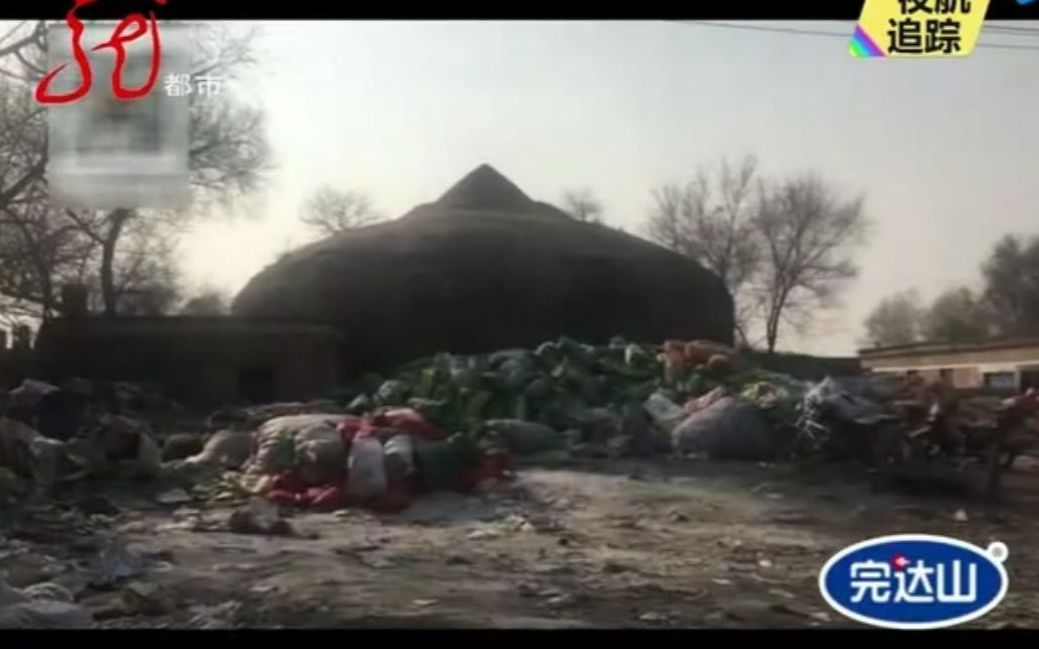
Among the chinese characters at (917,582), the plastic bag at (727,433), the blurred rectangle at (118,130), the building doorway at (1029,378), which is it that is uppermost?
the blurred rectangle at (118,130)

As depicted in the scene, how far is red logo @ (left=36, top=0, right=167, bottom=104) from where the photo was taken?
3842 millimetres

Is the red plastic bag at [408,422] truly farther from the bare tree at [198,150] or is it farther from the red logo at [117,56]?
the red logo at [117,56]

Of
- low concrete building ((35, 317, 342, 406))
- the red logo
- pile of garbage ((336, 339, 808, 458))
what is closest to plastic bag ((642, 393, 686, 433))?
pile of garbage ((336, 339, 808, 458))

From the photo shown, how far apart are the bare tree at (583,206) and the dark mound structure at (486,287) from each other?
19 mm

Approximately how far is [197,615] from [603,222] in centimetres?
144

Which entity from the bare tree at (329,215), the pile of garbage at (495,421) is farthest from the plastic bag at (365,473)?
the bare tree at (329,215)

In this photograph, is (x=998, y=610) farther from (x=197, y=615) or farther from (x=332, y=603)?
(x=197, y=615)

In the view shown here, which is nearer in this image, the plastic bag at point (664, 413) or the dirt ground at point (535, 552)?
the dirt ground at point (535, 552)

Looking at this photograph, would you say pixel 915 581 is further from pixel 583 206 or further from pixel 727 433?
pixel 583 206

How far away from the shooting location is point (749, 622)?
3.82m

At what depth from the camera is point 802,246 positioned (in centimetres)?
399

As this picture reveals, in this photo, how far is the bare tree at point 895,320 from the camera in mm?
3881

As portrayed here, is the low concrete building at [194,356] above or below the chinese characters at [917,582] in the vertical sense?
above

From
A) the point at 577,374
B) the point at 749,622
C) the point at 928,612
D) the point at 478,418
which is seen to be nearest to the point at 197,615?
the point at 478,418
